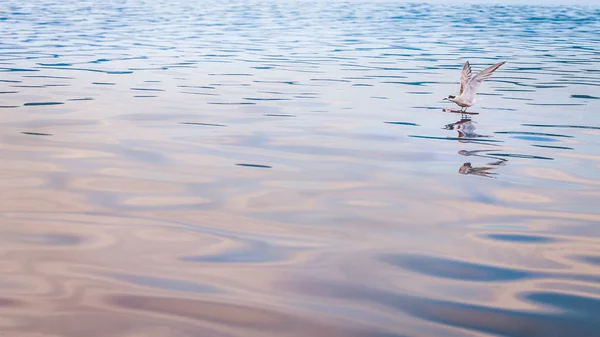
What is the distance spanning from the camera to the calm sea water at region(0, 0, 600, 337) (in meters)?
5.00

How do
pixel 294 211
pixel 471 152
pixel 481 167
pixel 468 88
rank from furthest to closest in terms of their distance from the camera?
pixel 468 88 → pixel 471 152 → pixel 481 167 → pixel 294 211

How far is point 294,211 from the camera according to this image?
7.32m

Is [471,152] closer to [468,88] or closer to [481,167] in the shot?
[481,167]

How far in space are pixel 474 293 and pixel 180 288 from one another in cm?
191

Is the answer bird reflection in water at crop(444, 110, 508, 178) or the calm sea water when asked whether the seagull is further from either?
the calm sea water

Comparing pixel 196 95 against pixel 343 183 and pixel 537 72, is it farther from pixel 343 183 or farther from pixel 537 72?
pixel 537 72

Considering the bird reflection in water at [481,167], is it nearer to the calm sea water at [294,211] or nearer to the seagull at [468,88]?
the calm sea water at [294,211]

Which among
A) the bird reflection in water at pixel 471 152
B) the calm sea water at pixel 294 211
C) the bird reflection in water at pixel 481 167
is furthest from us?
the bird reflection in water at pixel 471 152

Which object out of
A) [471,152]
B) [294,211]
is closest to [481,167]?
[471,152]

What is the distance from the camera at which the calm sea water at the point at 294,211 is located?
5.00 metres

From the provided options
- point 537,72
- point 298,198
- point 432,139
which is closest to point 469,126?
point 432,139

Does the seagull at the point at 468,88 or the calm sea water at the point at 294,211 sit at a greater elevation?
the seagull at the point at 468,88

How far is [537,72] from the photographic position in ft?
71.7

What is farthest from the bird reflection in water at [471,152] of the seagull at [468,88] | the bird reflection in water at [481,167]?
the seagull at [468,88]
